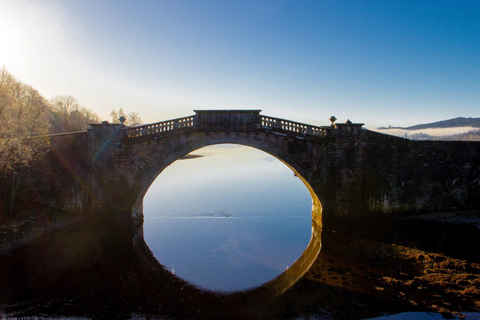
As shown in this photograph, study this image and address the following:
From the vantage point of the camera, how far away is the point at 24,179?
17.7 metres

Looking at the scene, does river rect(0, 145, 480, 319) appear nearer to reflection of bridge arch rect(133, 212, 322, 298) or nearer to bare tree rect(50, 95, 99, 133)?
reflection of bridge arch rect(133, 212, 322, 298)

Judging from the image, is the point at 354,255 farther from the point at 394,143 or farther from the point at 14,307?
the point at 14,307

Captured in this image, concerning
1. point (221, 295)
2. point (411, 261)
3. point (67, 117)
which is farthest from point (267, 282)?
point (67, 117)

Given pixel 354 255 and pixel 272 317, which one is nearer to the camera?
pixel 272 317

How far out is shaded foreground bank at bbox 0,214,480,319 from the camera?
10.2 m

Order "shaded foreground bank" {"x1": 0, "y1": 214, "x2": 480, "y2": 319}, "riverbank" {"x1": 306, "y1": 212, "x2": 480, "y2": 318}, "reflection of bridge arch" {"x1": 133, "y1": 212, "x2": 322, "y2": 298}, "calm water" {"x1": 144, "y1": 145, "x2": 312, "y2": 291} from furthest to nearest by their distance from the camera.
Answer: "calm water" {"x1": 144, "y1": 145, "x2": 312, "y2": 291}
"reflection of bridge arch" {"x1": 133, "y1": 212, "x2": 322, "y2": 298}
"riverbank" {"x1": 306, "y1": 212, "x2": 480, "y2": 318}
"shaded foreground bank" {"x1": 0, "y1": 214, "x2": 480, "y2": 319}

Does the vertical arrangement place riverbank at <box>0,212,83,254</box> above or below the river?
above

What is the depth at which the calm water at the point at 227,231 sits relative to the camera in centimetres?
1348

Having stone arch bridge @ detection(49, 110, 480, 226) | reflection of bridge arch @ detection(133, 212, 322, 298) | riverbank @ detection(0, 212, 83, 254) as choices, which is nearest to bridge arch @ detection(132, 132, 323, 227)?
stone arch bridge @ detection(49, 110, 480, 226)

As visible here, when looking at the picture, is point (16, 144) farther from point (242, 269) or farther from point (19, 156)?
point (242, 269)

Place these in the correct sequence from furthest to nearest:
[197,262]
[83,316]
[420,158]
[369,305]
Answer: [420,158]
[197,262]
[369,305]
[83,316]

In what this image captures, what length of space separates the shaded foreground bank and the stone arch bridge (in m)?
2.72

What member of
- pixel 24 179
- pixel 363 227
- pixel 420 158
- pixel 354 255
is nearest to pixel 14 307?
pixel 24 179

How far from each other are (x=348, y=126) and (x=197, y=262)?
12129mm
